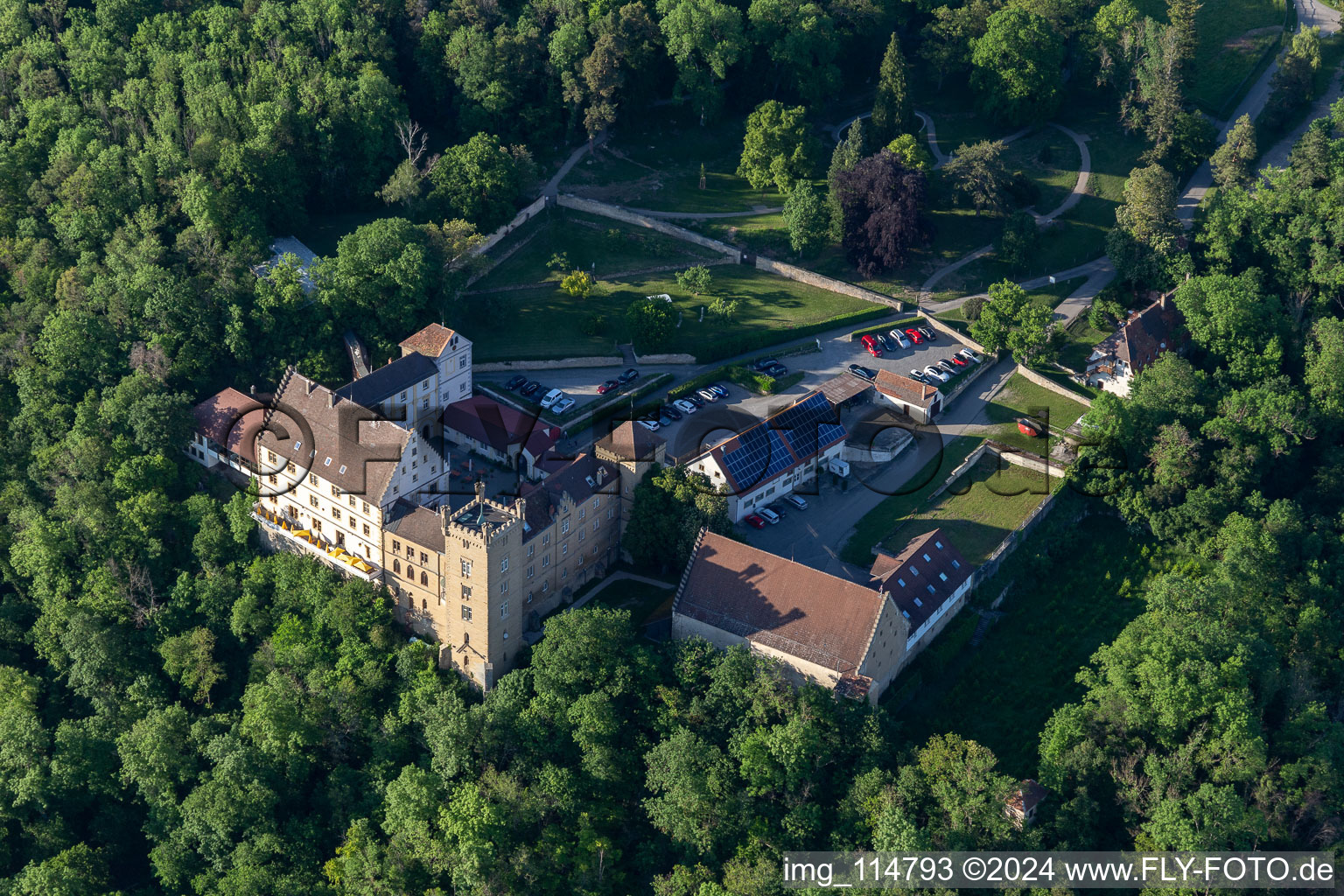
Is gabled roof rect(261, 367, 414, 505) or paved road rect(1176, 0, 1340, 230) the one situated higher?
paved road rect(1176, 0, 1340, 230)

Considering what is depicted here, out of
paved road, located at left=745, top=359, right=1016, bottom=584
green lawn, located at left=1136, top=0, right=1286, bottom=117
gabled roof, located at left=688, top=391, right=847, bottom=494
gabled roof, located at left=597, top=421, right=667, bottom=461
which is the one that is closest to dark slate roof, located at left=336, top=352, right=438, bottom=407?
gabled roof, located at left=597, top=421, right=667, bottom=461

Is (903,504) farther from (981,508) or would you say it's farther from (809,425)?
(809,425)

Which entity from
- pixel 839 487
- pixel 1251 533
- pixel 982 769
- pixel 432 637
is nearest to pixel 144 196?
pixel 432 637

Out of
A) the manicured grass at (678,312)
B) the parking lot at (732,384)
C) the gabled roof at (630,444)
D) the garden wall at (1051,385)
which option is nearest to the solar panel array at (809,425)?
the parking lot at (732,384)

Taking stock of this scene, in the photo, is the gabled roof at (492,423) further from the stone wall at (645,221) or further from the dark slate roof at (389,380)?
the stone wall at (645,221)

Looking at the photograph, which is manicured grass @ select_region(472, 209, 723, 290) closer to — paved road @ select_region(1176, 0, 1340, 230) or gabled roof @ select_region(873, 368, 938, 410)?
gabled roof @ select_region(873, 368, 938, 410)

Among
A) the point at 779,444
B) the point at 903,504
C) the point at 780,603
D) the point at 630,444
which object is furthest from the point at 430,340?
the point at 903,504
